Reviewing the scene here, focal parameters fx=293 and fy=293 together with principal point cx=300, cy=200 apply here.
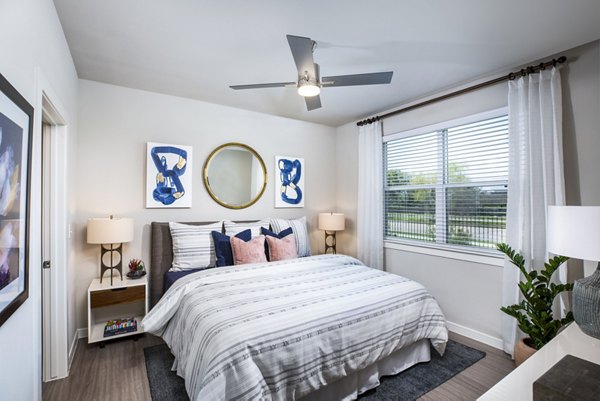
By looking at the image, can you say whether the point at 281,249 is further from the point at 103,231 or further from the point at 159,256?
the point at 103,231

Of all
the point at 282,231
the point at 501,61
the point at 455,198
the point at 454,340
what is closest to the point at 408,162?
the point at 455,198

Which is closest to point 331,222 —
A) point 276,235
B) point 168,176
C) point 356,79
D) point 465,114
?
point 276,235

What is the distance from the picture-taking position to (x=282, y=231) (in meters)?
3.70

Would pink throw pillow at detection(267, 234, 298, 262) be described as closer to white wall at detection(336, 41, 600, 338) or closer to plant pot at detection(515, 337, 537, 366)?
white wall at detection(336, 41, 600, 338)

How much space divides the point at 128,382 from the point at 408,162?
12.0 ft

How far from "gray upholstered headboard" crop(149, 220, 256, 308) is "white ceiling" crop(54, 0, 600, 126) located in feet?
5.20

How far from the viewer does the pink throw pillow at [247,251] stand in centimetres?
313

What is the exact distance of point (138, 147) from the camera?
10.8ft

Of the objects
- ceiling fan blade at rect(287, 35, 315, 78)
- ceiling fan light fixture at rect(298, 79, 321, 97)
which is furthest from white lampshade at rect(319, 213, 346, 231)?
ceiling fan blade at rect(287, 35, 315, 78)

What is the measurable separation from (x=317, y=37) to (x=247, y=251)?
83.9 inches

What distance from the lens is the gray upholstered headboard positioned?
3154 millimetres

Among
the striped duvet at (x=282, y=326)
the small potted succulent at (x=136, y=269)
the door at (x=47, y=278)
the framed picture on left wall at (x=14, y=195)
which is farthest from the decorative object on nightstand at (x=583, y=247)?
the small potted succulent at (x=136, y=269)

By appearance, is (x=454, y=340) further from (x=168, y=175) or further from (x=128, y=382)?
(x=168, y=175)

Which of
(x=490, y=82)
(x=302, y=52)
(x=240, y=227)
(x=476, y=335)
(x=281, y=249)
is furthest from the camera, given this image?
(x=240, y=227)
